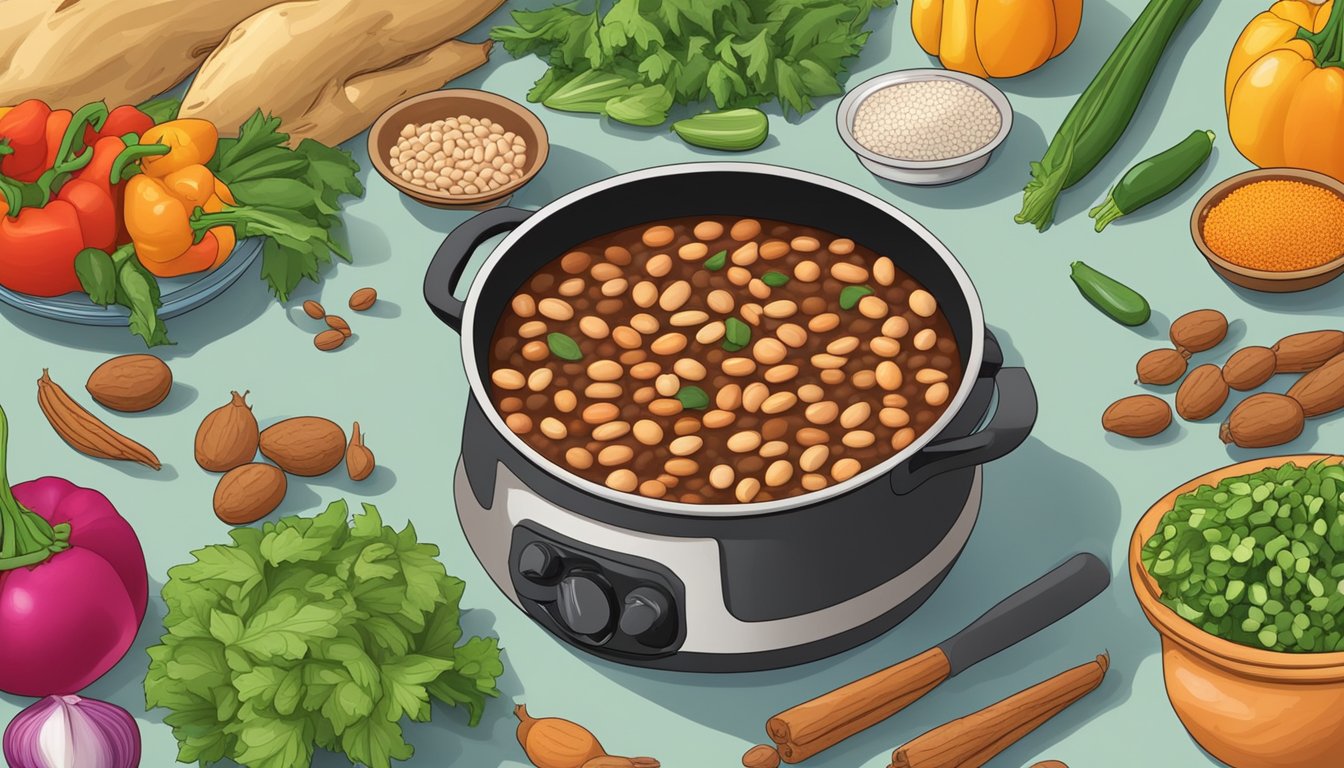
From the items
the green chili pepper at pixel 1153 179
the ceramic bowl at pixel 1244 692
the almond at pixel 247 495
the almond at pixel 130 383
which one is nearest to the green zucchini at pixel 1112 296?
the green chili pepper at pixel 1153 179

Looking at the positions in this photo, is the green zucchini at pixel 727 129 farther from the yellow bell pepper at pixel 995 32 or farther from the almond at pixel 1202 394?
the almond at pixel 1202 394

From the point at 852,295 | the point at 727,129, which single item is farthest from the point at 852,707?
the point at 727,129

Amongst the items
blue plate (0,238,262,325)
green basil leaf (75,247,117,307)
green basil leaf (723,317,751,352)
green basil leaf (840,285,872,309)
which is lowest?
blue plate (0,238,262,325)

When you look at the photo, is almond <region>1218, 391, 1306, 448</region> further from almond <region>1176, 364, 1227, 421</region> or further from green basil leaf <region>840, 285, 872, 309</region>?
green basil leaf <region>840, 285, 872, 309</region>

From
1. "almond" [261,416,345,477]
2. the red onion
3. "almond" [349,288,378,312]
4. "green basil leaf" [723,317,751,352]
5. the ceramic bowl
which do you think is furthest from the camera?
"almond" [349,288,378,312]

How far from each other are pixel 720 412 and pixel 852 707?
37 centimetres

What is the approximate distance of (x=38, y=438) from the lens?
7.79 ft

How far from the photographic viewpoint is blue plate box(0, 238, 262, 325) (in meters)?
2.45

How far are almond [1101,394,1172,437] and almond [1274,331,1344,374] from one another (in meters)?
0.18

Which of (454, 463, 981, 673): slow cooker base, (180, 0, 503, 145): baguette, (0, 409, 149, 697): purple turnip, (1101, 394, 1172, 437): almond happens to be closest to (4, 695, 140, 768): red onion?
(0, 409, 149, 697): purple turnip

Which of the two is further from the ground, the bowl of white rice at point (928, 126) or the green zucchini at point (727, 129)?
the bowl of white rice at point (928, 126)

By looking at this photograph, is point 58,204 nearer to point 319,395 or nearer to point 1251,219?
point 319,395

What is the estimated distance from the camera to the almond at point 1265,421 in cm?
226

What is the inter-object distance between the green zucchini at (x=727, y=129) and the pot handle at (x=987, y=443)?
2.78 feet
